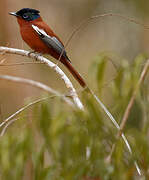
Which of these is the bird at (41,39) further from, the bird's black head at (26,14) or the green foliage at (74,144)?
the green foliage at (74,144)

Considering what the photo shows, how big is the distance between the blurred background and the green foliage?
8.14 meters

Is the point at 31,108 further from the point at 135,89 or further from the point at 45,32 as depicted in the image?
the point at 45,32

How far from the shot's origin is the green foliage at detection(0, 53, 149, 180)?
101 inches

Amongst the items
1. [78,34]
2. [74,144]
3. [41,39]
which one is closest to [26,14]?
[41,39]

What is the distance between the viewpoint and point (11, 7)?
11.6 meters

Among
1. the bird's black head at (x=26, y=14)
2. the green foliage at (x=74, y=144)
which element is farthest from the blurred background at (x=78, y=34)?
the green foliage at (x=74, y=144)

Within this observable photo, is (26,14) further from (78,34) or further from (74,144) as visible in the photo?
(78,34)

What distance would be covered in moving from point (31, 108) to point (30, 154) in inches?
13.0

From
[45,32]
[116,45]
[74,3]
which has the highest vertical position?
[45,32]

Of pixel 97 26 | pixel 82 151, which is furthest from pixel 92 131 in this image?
pixel 97 26

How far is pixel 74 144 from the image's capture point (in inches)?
103

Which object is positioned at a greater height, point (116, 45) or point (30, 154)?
point (30, 154)

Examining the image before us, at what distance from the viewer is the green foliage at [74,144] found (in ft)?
8.39

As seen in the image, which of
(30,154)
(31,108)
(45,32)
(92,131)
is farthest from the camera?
(45,32)
